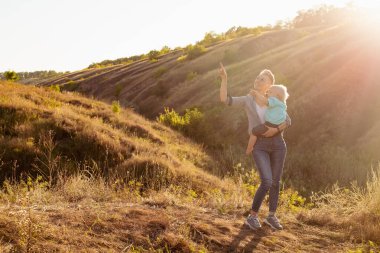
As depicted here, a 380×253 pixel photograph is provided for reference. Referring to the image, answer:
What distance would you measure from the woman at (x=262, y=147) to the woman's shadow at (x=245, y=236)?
9 cm

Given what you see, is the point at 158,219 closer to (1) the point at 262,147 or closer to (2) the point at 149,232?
(2) the point at 149,232

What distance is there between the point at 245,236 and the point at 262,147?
4.34 feet

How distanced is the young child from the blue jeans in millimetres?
149

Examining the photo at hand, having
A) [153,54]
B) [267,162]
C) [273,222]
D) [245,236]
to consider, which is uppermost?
[153,54]

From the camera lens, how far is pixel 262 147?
5984 millimetres

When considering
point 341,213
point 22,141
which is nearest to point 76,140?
point 22,141

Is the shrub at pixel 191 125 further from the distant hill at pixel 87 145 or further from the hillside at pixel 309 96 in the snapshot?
the distant hill at pixel 87 145

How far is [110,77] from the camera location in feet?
158

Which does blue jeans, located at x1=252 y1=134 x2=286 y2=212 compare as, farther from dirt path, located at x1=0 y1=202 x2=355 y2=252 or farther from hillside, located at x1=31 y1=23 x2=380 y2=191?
hillside, located at x1=31 y1=23 x2=380 y2=191

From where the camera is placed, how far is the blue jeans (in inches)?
231

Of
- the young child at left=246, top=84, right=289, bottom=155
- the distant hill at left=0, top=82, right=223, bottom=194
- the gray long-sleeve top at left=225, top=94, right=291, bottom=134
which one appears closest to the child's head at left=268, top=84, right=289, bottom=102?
the young child at left=246, top=84, right=289, bottom=155

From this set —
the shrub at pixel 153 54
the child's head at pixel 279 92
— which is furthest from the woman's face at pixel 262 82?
the shrub at pixel 153 54

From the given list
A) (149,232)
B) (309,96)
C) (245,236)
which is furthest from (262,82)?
(309,96)

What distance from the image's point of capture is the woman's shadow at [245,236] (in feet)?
16.8
